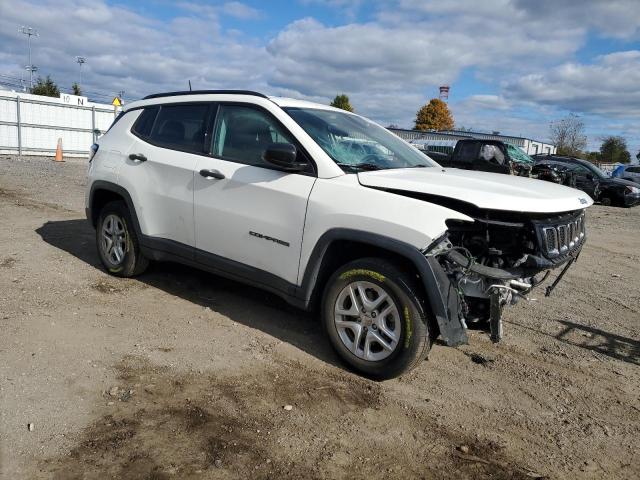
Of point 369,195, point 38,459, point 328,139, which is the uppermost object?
point 328,139

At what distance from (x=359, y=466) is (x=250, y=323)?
6.85ft

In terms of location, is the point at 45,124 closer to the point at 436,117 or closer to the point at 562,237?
the point at 562,237

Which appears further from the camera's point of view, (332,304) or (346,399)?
(332,304)

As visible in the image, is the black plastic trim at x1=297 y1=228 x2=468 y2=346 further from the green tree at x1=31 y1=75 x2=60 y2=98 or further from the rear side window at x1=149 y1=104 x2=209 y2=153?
the green tree at x1=31 y1=75 x2=60 y2=98

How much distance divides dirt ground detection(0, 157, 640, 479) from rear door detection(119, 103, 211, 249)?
0.75m

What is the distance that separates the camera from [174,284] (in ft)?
18.4

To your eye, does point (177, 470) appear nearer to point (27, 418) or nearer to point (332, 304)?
point (27, 418)

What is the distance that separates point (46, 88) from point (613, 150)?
6711 centimetres

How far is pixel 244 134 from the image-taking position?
14.6ft

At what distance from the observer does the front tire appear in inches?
134

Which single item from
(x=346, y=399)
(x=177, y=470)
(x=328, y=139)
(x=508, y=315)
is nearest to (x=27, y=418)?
(x=177, y=470)

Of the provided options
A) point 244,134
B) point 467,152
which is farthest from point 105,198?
point 467,152

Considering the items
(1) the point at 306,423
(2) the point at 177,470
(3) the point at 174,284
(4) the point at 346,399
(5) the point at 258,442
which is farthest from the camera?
(3) the point at 174,284

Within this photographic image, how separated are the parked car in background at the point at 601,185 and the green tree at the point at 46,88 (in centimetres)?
4433
